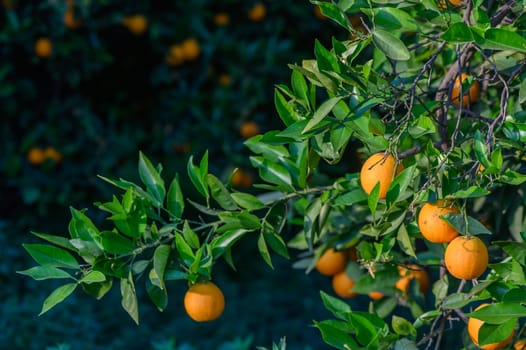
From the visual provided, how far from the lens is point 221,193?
56.4 inches

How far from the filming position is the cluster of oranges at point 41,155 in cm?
345

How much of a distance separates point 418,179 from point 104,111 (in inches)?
102

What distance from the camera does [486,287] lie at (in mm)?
1235

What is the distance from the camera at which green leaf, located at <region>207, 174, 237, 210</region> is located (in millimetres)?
1417

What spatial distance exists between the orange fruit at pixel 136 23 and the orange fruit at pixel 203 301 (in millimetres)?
2311

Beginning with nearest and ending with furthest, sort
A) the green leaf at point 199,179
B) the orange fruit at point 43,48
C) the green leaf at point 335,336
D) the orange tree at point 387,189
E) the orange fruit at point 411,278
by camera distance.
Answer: the orange tree at point 387,189, the green leaf at point 335,336, the green leaf at point 199,179, the orange fruit at point 411,278, the orange fruit at point 43,48

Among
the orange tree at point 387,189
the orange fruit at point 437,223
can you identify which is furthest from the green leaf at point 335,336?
the orange fruit at point 437,223

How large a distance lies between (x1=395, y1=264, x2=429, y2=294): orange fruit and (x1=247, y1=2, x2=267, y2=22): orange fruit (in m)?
2.16

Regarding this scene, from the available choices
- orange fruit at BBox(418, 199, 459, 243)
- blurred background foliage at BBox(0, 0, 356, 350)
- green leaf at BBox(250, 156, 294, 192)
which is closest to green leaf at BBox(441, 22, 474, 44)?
orange fruit at BBox(418, 199, 459, 243)

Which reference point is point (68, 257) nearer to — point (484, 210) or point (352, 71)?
point (352, 71)

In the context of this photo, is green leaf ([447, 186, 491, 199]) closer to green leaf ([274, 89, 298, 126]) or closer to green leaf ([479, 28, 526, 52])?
green leaf ([479, 28, 526, 52])

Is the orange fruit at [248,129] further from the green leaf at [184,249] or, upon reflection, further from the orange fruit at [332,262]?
the green leaf at [184,249]

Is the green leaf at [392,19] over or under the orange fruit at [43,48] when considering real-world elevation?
over

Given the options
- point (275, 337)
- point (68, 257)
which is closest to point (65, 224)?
point (275, 337)
